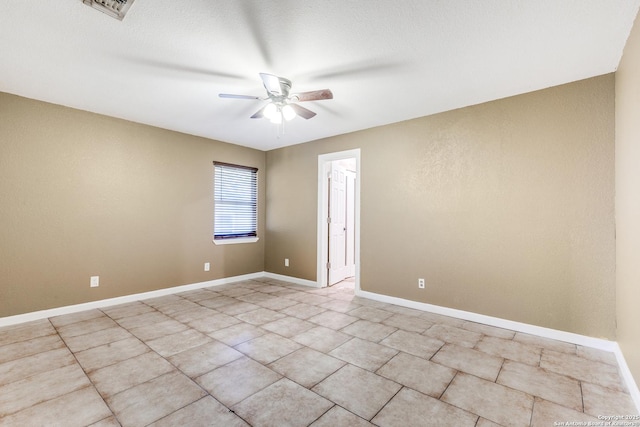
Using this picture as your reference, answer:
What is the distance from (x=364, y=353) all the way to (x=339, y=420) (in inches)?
33.8

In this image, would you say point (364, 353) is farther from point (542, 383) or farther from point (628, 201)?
point (628, 201)

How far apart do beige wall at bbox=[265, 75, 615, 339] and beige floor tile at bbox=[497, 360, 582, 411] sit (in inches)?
33.6

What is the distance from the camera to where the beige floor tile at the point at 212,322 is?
3002 mm

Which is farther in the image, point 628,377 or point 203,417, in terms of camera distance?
point 628,377

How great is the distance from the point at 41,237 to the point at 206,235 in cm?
194

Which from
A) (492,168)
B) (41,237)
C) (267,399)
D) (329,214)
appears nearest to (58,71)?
(41,237)

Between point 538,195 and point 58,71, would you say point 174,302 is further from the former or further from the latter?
point 538,195

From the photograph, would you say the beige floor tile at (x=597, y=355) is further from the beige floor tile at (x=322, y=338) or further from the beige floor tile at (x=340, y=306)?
the beige floor tile at (x=340, y=306)

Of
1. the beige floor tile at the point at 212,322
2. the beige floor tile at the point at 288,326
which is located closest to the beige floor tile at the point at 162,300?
the beige floor tile at the point at 212,322

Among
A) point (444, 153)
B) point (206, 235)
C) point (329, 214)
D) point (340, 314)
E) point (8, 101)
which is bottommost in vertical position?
point (340, 314)

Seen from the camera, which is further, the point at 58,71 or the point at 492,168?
the point at 492,168

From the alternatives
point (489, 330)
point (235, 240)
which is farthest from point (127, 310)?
point (489, 330)

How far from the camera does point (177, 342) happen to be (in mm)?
2666

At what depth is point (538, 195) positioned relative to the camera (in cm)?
288
